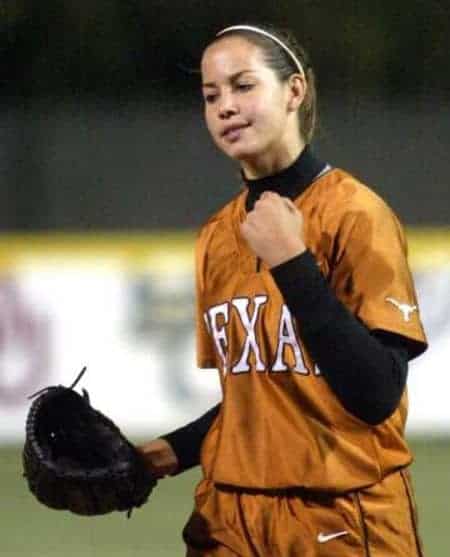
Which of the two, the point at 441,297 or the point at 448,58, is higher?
the point at 448,58

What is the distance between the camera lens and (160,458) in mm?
2824

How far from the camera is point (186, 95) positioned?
9367 millimetres

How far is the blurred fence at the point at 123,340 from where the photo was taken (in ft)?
23.9

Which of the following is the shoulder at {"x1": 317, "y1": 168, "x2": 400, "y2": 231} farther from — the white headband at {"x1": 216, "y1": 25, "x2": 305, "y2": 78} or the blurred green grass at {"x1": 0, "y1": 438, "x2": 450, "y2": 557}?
the blurred green grass at {"x1": 0, "y1": 438, "x2": 450, "y2": 557}

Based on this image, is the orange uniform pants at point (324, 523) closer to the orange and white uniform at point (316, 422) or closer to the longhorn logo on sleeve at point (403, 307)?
the orange and white uniform at point (316, 422)

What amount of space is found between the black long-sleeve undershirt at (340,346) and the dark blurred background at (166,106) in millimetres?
6245

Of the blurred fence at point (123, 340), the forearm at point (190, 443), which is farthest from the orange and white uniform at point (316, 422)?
the blurred fence at point (123, 340)

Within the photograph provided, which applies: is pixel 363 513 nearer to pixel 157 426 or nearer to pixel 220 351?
pixel 220 351

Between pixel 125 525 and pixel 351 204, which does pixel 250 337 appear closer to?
pixel 351 204

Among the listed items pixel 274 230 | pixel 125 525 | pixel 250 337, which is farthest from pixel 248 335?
pixel 125 525

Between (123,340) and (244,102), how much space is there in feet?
16.1

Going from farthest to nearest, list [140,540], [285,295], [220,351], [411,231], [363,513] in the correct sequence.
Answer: [411,231], [140,540], [220,351], [363,513], [285,295]

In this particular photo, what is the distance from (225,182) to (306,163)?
607 centimetres

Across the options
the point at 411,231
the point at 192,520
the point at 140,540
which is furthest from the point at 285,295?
the point at 411,231
